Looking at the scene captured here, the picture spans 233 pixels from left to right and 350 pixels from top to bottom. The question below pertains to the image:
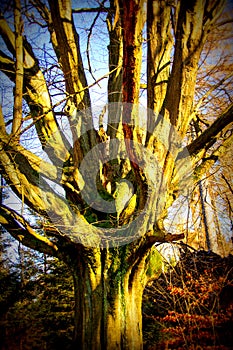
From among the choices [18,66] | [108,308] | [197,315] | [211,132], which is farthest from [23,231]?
[197,315]

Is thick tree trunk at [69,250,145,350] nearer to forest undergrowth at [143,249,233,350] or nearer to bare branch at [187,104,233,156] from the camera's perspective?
forest undergrowth at [143,249,233,350]

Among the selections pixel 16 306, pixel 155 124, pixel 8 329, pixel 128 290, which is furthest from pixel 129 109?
pixel 16 306

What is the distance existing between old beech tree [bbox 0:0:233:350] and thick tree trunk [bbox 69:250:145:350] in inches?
0.5

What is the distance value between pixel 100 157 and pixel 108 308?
2259mm

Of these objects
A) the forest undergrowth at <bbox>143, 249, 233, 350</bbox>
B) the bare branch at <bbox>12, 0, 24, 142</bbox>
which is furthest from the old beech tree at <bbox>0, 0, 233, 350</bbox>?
the forest undergrowth at <bbox>143, 249, 233, 350</bbox>

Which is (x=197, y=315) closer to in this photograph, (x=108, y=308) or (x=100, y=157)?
(x=108, y=308)

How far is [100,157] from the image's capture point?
395 centimetres

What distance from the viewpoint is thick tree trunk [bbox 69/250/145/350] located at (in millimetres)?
3047

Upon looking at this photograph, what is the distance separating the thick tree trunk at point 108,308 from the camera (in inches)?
120

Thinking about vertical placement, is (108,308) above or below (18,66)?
below

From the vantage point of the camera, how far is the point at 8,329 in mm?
4336

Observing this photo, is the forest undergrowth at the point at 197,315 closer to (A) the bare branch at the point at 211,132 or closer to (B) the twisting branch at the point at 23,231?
(A) the bare branch at the point at 211,132

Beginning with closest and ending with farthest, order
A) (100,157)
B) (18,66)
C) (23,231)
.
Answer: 1. (18,66)
2. (23,231)
3. (100,157)

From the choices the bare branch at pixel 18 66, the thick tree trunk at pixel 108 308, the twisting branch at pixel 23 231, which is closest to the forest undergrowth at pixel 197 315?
the thick tree trunk at pixel 108 308
